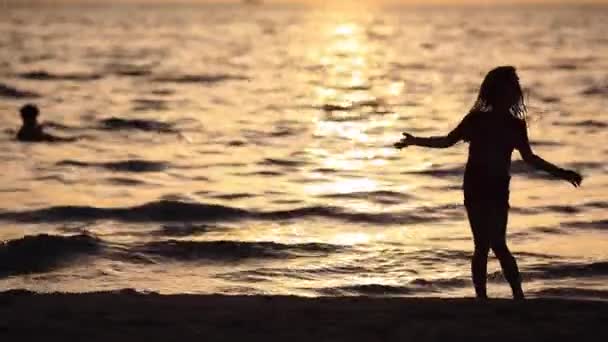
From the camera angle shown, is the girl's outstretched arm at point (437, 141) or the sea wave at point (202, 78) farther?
the sea wave at point (202, 78)

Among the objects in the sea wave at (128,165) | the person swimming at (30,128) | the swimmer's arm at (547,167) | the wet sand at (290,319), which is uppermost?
the person swimming at (30,128)

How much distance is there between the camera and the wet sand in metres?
7.18

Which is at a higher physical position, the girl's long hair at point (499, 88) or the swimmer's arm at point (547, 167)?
the girl's long hair at point (499, 88)

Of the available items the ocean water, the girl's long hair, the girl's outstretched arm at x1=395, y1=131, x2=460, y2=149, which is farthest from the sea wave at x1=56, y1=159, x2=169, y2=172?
the girl's long hair

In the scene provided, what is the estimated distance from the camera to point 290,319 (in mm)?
7551

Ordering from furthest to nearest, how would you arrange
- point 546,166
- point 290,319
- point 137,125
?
1. point 137,125
2. point 546,166
3. point 290,319

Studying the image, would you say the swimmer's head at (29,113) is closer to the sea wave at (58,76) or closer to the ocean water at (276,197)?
the ocean water at (276,197)

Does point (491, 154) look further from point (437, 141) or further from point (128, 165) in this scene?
point (128, 165)

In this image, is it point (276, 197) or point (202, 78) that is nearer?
point (276, 197)

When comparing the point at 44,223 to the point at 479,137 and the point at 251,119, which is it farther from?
the point at 251,119

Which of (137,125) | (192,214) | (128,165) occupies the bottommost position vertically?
(192,214)

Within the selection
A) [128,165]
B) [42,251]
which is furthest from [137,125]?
[42,251]

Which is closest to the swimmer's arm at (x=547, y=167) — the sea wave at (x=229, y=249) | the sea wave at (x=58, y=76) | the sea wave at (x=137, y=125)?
the sea wave at (x=229, y=249)

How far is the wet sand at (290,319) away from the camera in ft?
23.6
